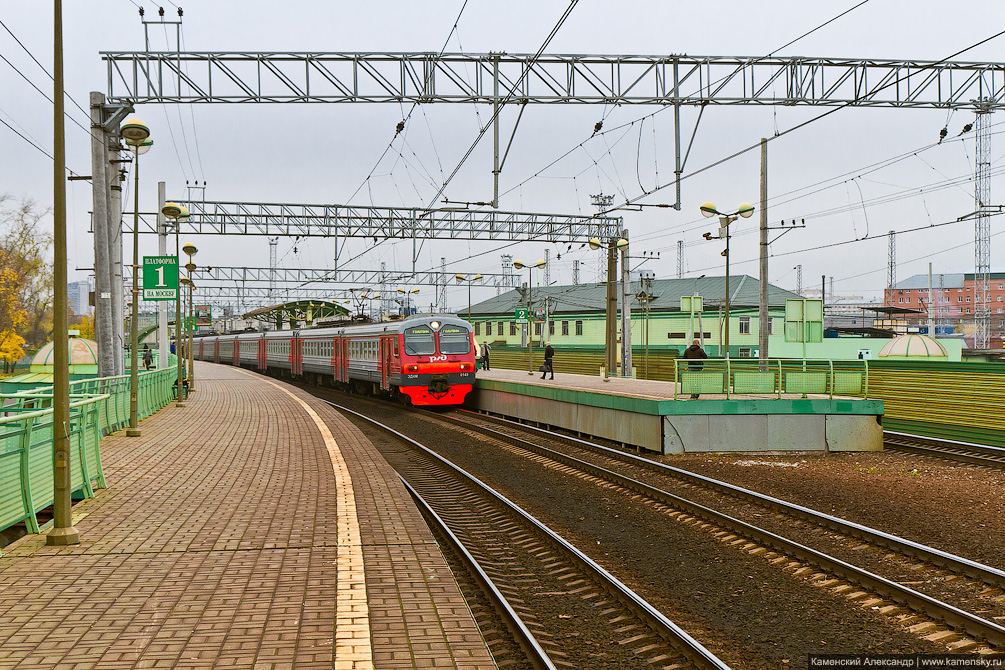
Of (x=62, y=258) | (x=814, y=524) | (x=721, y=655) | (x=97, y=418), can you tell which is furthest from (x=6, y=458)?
(x=814, y=524)

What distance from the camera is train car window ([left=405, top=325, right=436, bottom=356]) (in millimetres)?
25016

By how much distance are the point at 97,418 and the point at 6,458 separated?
122 inches

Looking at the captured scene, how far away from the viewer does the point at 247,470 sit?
11.5 metres

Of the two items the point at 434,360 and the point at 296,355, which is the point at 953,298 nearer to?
the point at 296,355

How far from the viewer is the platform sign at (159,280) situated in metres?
17.3

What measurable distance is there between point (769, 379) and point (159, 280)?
13.0m

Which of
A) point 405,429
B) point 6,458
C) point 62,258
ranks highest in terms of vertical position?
point 62,258

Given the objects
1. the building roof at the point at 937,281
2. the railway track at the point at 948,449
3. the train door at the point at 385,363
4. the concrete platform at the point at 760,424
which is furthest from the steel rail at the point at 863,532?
the building roof at the point at 937,281

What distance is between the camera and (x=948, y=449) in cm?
1570

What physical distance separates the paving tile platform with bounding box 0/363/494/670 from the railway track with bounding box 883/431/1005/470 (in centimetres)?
995

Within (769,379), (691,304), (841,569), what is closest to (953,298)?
(691,304)

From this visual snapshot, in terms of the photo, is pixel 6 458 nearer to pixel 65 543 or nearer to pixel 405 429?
pixel 65 543

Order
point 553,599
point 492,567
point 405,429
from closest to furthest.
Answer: point 553,599 → point 492,567 → point 405,429

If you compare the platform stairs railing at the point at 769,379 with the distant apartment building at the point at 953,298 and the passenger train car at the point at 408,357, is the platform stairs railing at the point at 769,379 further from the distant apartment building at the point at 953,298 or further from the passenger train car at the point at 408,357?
the distant apartment building at the point at 953,298
